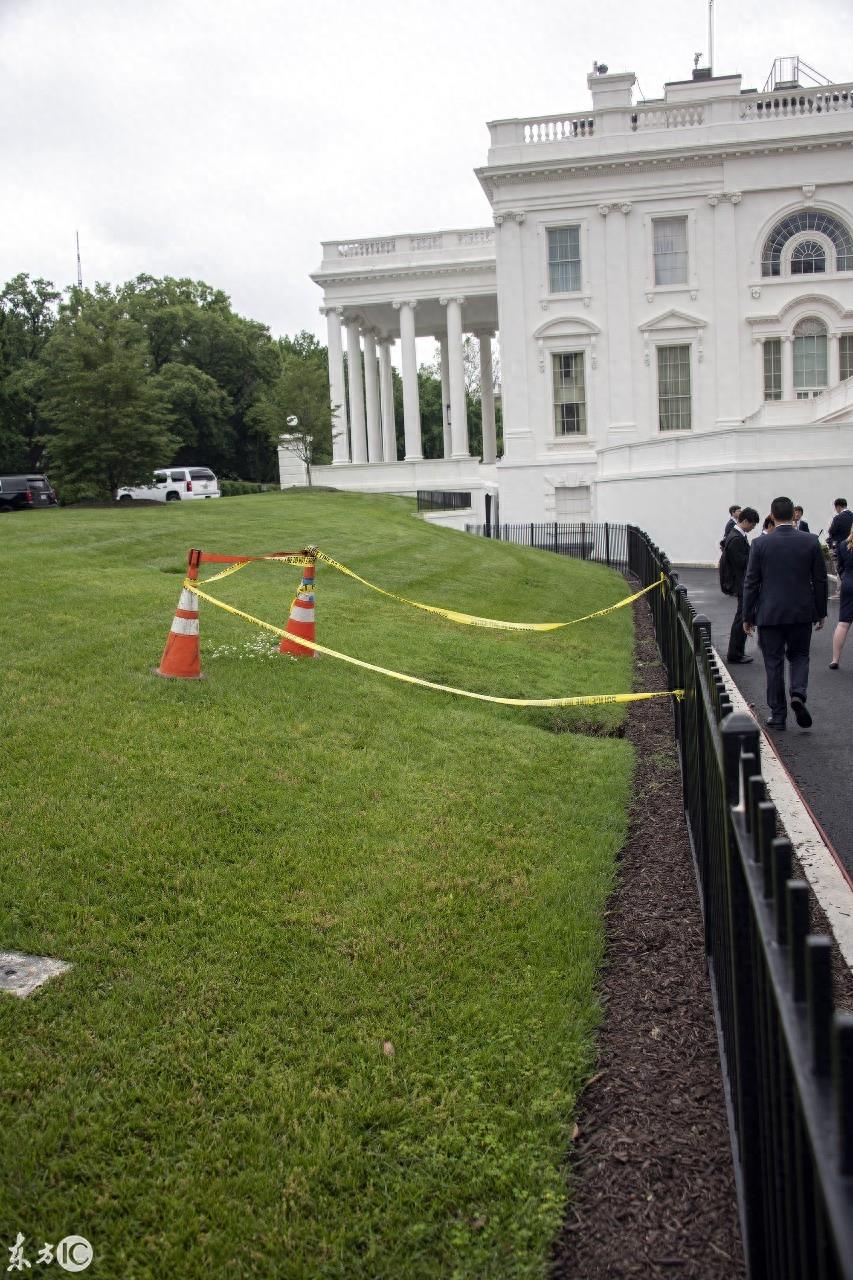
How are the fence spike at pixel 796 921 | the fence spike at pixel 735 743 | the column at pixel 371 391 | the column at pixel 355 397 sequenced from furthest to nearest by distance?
the column at pixel 371 391, the column at pixel 355 397, the fence spike at pixel 735 743, the fence spike at pixel 796 921

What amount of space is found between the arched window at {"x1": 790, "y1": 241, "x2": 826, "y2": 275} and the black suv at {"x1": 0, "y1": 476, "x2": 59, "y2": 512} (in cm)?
2804

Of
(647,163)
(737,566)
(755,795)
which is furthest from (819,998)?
(647,163)

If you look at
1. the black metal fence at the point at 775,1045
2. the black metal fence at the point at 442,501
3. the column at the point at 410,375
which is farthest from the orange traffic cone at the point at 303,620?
the column at the point at 410,375

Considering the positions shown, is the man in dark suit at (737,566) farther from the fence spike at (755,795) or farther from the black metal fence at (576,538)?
the black metal fence at (576,538)

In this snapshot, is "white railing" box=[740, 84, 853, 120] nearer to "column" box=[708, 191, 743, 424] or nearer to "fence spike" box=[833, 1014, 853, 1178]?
"column" box=[708, 191, 743, 424]

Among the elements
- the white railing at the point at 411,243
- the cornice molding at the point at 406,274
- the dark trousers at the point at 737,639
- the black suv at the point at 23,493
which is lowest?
the dark trousers at the point at 737,639

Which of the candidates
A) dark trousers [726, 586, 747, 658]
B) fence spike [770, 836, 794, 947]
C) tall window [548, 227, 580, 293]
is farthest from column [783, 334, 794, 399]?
fence spike [770, 836, 794, 947]

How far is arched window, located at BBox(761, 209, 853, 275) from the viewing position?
40.5 meters

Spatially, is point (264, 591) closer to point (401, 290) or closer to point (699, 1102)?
point (699, 1102)

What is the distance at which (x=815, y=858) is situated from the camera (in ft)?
21.2

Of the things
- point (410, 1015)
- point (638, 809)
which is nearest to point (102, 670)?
point (638, 809)

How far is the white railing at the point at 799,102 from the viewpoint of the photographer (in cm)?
4012

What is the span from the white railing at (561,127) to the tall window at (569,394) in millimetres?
7900

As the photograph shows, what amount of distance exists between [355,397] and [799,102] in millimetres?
23493
